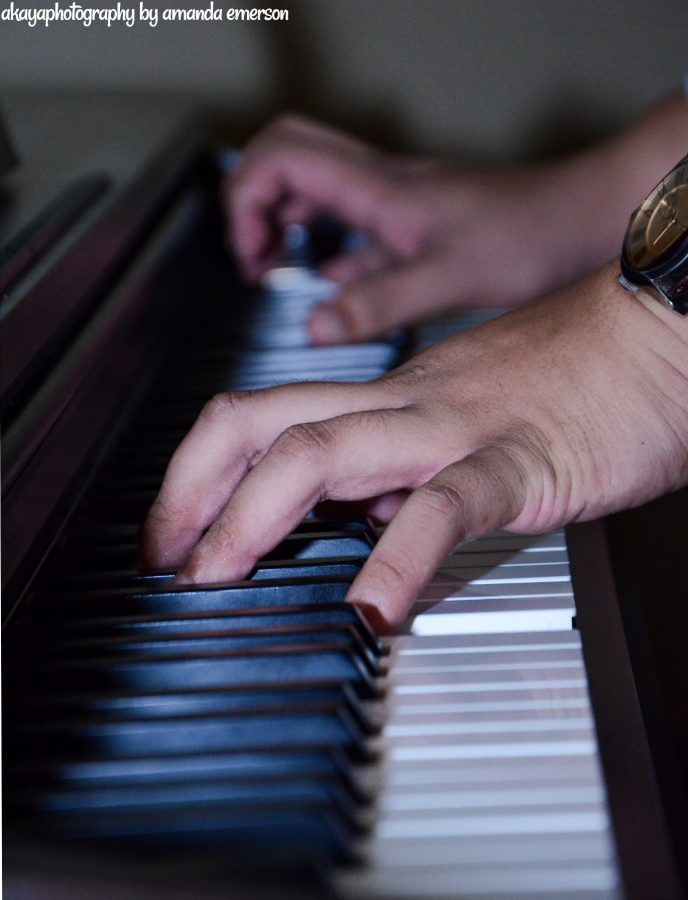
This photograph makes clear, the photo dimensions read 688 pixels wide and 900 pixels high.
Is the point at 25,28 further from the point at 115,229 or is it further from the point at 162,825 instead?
the point at 162,825

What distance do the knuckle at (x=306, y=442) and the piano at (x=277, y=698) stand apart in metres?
0.06

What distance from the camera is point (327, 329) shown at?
107 cm

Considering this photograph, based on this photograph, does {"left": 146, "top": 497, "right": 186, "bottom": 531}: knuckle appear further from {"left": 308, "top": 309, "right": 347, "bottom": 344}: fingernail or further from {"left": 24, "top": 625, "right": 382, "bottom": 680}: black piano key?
{"left": 308, "top": 309, "right": 347, "bottom": 344}: fingernail

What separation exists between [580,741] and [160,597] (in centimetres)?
26

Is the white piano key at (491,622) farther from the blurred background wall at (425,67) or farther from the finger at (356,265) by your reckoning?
the blurred background wall at (425,67)

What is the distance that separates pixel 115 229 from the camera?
1.04 metres

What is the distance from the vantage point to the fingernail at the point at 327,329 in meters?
1.07

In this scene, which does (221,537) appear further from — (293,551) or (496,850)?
(496,850)

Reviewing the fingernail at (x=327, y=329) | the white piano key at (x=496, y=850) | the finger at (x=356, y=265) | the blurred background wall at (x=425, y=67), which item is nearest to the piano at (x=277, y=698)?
the white piano key at (x=496, y=850)

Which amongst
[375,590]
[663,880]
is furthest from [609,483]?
[663,880]

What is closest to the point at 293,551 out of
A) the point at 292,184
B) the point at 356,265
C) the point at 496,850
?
the point at 496,850

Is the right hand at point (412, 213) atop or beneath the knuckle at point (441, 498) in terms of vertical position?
beneath

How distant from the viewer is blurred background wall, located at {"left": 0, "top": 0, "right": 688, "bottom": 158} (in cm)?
170

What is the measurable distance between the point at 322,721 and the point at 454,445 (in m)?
0.25
